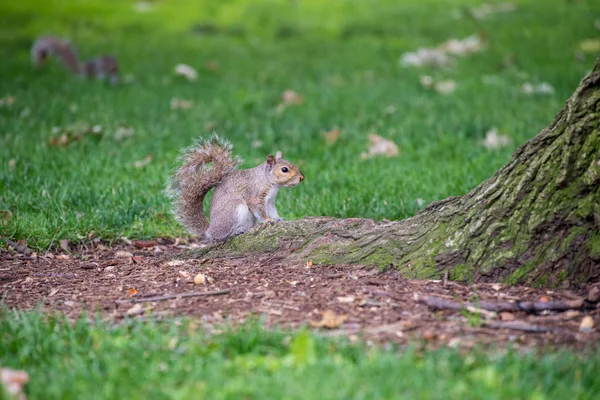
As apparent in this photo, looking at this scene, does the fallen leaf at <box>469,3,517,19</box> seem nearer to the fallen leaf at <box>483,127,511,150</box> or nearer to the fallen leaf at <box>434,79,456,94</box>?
the fallen leaf at <box>434,79,456,94</box>

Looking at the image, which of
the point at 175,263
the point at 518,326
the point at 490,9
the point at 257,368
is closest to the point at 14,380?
the point at 257,368

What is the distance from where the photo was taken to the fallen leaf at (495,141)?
6.48 m

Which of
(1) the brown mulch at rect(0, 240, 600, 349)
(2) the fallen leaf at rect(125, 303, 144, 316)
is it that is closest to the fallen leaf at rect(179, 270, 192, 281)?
(1) the brown mulch at rect(0, 240, 600, 349)

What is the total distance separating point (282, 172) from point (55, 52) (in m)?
7.29

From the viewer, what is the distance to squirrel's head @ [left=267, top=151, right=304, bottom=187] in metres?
4.83

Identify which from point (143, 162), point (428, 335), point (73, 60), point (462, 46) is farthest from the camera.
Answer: point (462, 46)

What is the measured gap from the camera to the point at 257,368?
2611 mm

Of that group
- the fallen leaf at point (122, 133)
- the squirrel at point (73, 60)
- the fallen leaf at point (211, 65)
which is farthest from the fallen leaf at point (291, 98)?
the squirrel at point (73, 60)

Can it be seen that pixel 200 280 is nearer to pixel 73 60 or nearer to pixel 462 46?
pixel 73 60

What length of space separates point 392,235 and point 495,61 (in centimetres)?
753

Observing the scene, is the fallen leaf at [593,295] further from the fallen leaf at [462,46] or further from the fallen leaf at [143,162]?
the fallen leaf at [462,46]

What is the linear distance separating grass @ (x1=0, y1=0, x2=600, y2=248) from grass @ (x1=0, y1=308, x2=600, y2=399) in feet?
6.50

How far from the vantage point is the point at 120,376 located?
2494mm

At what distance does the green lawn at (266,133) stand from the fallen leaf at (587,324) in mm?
275
